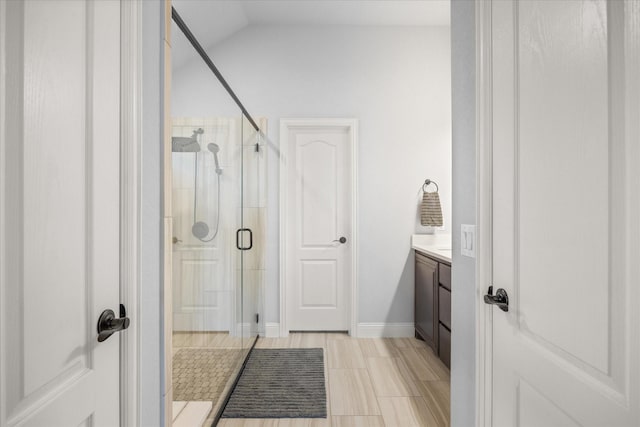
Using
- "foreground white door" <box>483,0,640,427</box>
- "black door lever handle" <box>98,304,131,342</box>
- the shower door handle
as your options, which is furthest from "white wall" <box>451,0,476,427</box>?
the shower door handle

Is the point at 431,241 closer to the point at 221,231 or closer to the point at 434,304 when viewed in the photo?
the point at 434,304

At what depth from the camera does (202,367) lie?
1754 millimetres

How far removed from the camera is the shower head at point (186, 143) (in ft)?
4.58

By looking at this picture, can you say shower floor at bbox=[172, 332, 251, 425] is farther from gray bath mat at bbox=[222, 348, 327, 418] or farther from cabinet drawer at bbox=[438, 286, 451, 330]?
cabinet drawer at bbox=[438, 286, 451, 330]

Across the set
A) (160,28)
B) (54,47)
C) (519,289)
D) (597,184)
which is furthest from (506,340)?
(160,28)

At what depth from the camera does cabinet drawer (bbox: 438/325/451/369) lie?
268 centimetres

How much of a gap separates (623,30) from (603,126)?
0.59ft

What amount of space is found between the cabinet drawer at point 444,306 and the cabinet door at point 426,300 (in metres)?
0.09

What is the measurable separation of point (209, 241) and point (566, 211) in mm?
1527

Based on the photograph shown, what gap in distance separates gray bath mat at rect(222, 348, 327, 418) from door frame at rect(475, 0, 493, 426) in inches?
47.7

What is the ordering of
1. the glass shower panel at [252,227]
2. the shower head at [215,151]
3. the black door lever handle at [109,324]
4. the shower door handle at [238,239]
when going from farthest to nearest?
the glass shower panel at [252,227]
the shower door handle at [238,239]
the shower head at [215,151]
the black door lever handle at [109,324]

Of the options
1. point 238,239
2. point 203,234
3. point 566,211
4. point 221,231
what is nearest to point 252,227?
point 238,239

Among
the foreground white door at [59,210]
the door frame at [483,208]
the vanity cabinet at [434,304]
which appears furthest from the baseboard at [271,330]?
the foreground white door at [59,210]

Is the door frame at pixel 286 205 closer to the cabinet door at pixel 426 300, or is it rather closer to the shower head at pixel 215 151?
the cabinet door at pixel 426 300
